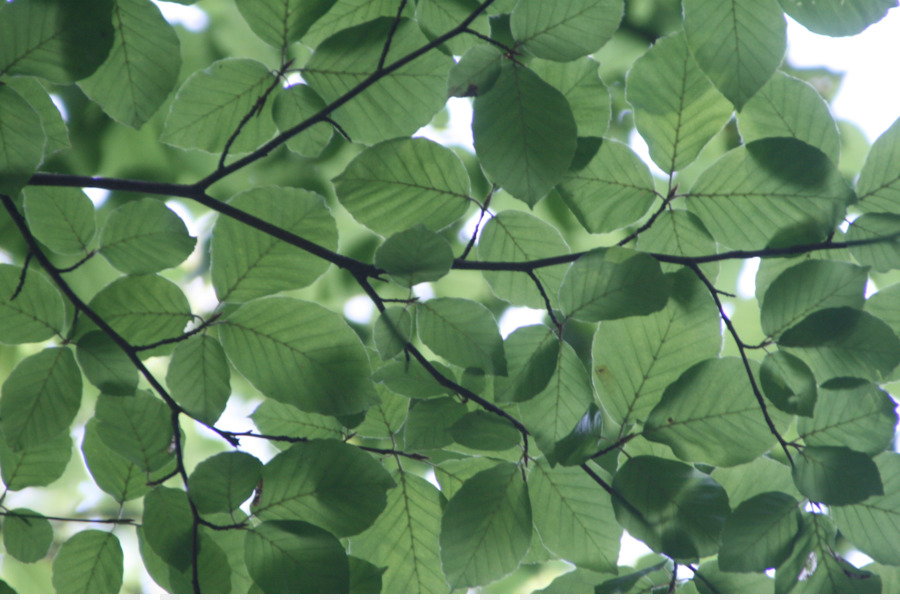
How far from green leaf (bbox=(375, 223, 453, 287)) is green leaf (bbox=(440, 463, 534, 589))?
0.19 metres

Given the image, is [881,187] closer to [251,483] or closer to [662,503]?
[662,503]

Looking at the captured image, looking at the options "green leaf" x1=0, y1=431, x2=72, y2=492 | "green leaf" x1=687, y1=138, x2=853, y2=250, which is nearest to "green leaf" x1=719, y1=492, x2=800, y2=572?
"green leaf" x1=687, y1=138, x2=853, y2=250

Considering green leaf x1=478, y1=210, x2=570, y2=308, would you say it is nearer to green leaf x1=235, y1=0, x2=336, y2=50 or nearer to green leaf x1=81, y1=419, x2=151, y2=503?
green leaf x1=235, y1=0, x2=336, y2=50

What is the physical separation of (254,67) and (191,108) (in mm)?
65

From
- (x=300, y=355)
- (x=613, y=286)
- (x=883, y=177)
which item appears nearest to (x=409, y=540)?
(x=300, y=355)

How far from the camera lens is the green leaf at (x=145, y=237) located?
574mm

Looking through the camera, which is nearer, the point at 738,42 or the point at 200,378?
the point at 738,42

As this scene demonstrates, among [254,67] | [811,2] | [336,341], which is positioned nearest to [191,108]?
[254,67]

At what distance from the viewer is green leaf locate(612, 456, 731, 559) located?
0.54m

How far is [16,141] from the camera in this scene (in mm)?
469

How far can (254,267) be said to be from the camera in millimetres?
583

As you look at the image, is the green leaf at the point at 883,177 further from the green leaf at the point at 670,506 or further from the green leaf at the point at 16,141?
the green leaf at the point at 16,141

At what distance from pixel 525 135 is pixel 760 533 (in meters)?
0.38

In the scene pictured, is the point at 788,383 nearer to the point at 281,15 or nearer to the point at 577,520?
the point at 577,520
